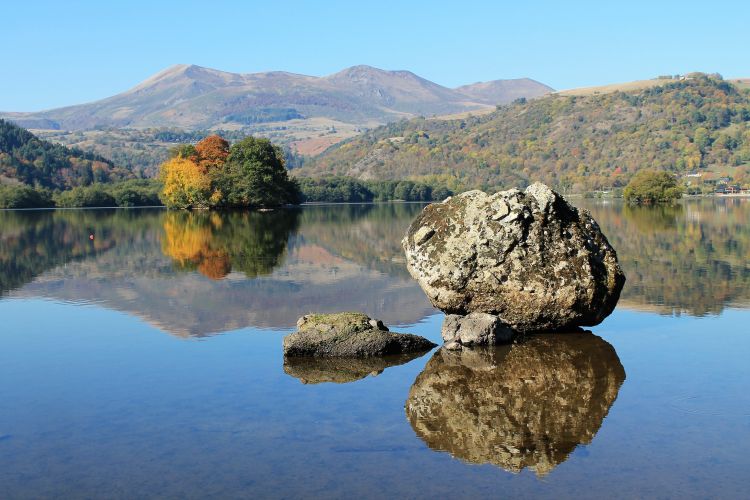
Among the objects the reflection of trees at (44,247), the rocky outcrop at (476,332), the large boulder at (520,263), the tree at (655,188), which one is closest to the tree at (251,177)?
the reflection of trees at (44,247)

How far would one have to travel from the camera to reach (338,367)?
56.1 feet

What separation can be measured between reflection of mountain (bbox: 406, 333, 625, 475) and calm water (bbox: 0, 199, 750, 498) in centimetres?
5

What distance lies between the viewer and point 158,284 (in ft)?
101

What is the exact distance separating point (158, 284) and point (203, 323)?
29.6 ft

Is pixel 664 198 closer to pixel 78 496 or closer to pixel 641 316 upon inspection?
pixel 641 316

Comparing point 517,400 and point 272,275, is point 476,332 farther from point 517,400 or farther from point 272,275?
point 272,275

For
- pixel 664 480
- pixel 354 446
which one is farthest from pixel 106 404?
pixel 664 480

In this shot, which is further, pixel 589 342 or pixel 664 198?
pixel 664 198

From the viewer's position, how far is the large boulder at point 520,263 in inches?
787

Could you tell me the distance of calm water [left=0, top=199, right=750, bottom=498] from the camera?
35.8 feet

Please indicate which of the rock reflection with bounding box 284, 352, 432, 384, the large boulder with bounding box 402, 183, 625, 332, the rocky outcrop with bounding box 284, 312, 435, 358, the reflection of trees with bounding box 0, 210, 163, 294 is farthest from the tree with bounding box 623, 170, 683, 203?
the rock reflection with bounding box 284, 352, 432, 384

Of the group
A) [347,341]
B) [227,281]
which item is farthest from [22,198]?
[347,341]

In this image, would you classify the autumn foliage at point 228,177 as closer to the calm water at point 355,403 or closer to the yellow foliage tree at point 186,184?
the yellow foliage tree at point 186,184

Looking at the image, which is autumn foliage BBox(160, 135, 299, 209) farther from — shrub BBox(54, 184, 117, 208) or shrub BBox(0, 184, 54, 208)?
shrub BBox(0, 184, 54, 208)
